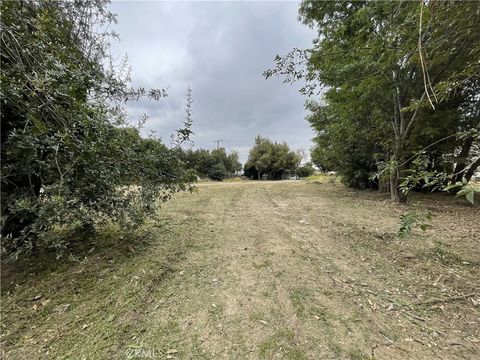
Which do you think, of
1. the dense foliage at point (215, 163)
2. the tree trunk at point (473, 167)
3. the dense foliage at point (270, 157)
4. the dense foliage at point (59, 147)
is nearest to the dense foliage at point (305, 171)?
the dense foliage at point (270, 157)

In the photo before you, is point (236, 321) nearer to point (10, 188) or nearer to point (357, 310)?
point (357, 310)

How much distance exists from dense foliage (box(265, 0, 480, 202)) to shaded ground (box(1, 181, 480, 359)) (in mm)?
1132

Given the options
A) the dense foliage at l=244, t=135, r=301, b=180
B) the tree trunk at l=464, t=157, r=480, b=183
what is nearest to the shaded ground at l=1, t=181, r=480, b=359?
the tree trunk at l=464, t=157, r=480, b=183

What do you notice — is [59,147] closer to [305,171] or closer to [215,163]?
[215,163]

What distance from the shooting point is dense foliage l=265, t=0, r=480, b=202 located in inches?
95.8

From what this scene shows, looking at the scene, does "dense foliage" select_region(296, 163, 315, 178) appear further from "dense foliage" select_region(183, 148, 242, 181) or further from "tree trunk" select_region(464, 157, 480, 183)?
"tree trunk" select_region(464, 157, 480, 183)

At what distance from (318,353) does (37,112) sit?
270cm

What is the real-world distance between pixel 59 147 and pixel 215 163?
28472mm

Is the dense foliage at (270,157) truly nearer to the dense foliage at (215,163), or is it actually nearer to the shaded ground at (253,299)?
the dense foliage at (215,163)

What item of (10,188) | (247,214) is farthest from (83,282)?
A: (247,214)

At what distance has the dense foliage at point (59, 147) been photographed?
1873mm

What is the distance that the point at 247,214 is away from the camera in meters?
4.91

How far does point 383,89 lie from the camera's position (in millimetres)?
6051

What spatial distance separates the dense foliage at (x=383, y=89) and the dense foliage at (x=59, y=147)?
187cm
